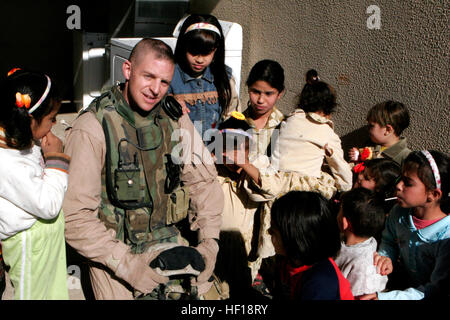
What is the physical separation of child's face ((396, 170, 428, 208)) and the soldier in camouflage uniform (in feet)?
3.33

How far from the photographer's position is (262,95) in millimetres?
2814

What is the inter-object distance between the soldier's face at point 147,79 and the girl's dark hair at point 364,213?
1193mm

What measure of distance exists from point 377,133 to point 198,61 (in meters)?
1.34

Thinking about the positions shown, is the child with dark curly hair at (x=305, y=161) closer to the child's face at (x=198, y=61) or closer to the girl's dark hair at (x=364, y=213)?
the girl's dark hair at (x=364, y=213)

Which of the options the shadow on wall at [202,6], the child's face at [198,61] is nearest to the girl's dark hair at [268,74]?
the child's face at [198,61]

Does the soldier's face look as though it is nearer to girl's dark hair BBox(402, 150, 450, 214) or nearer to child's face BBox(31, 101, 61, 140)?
child's face BBox(31, 101, 61, 140)

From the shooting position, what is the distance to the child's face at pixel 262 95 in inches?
110

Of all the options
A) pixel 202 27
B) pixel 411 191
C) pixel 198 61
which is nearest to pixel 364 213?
pixel 411 191

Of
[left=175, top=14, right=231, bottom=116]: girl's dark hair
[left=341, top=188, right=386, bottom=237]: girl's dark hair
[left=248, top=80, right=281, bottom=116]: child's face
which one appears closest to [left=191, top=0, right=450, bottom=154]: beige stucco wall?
[left=341, top=188, right=386, bottom=237]: girl's dark hair

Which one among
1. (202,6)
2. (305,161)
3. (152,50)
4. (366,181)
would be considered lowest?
(366,181)

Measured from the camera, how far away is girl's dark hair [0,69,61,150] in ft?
5.95

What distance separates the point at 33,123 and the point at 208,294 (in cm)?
126

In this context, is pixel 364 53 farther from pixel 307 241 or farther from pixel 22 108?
pixel 22 108
